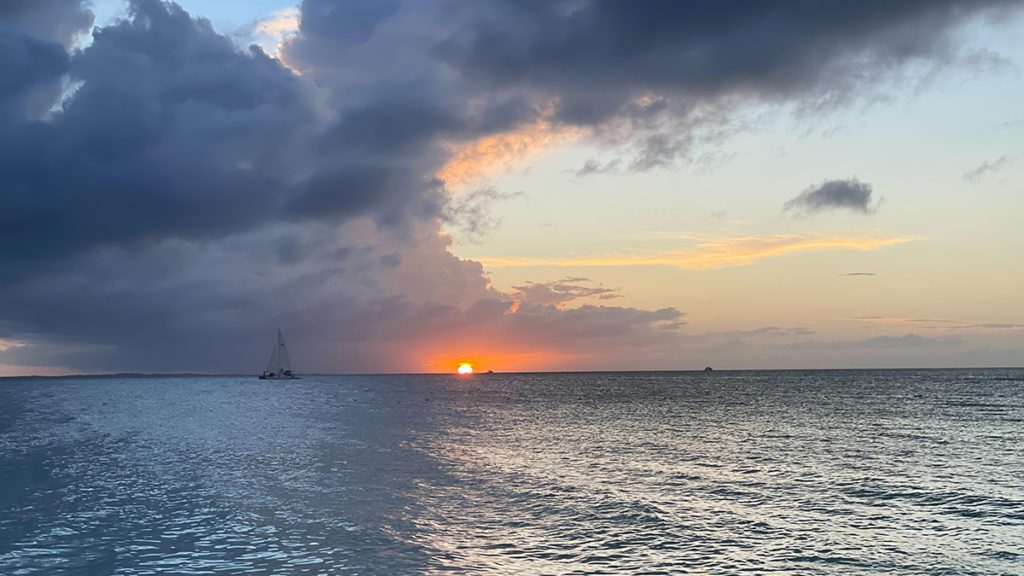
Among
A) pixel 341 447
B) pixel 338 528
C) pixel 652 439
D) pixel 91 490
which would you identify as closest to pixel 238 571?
pixel 338 528

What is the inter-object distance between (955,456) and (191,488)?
56392 mm

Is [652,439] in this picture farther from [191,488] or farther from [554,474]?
[191,488]

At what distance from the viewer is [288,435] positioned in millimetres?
80375

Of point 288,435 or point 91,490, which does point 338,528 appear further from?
point 288,435

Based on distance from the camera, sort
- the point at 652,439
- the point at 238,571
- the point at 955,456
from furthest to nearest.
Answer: the point at 652,439 → the point at 955,456 → the point at 238,571

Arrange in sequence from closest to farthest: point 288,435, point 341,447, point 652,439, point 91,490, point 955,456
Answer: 1. point 91,490
2. point 955,456
3. point 341,447
4. point 652,439
5. point 288,435

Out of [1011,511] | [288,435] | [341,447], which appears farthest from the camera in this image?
[288,435]

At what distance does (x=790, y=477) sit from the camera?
47000 mm

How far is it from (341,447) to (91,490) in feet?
85.8

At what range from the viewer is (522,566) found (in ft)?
84.1

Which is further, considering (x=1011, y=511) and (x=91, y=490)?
(x=91, y=490)

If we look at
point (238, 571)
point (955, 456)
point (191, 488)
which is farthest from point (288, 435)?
point (955, 456)

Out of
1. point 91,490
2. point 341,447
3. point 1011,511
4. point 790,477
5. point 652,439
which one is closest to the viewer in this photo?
point 1011,511

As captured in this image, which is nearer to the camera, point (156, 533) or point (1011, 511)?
point (156, 533)
